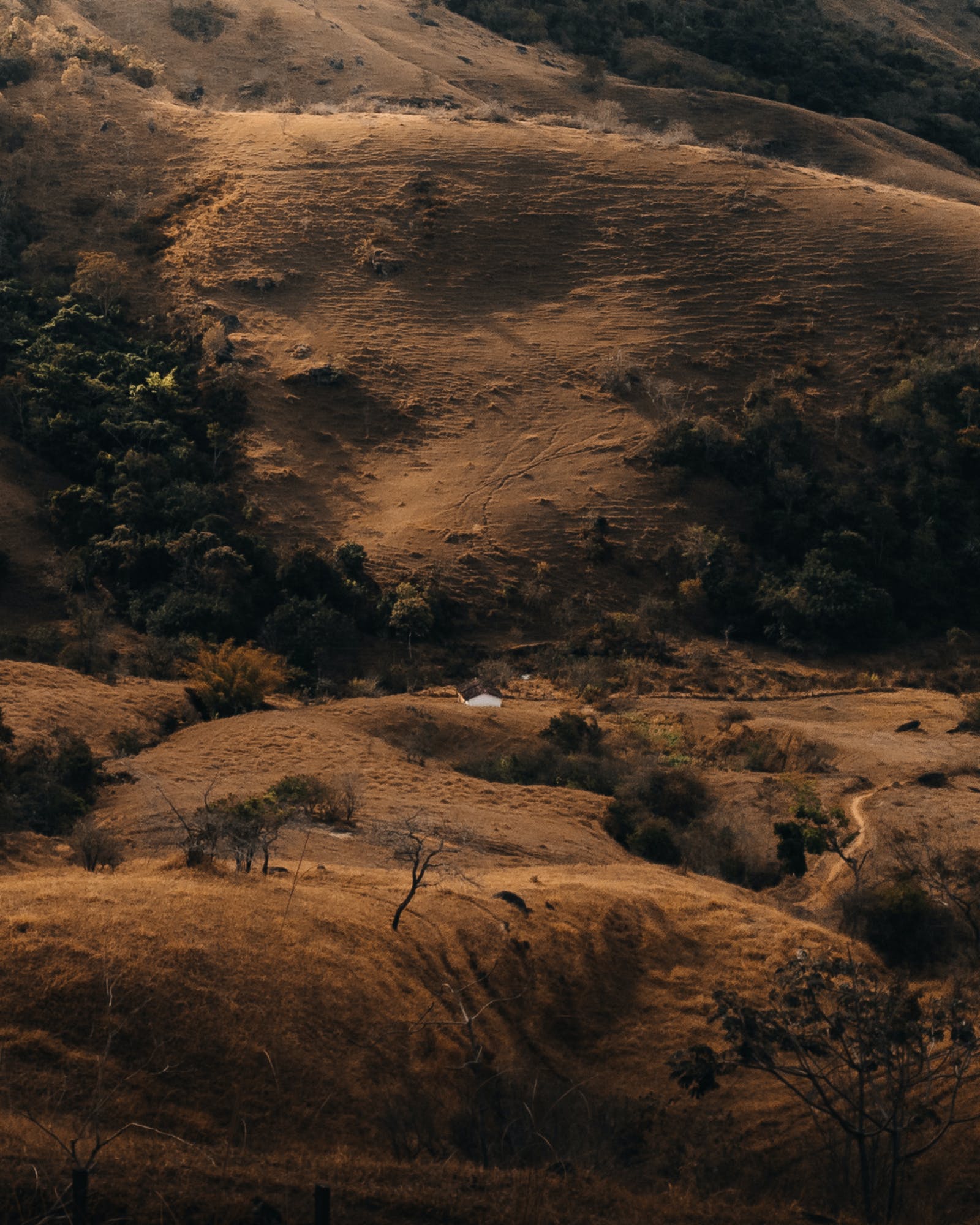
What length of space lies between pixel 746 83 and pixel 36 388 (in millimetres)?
45458

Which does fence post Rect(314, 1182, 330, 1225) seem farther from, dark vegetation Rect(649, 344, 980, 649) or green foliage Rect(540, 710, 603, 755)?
dark vegetation Rect(649, 344, 980, 649)

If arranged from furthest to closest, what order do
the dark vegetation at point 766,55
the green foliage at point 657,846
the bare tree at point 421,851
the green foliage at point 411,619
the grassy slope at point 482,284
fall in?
1. the dark vegetation at point 766,55
2. the grassy slope at point 482,284
3. the green foliage at point 411,619
4. the green foliage at point 657,846
5. the bare tree at point 421,851

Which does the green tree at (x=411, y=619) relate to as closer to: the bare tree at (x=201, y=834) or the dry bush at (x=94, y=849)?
the bare tree at (x=201, y=834)

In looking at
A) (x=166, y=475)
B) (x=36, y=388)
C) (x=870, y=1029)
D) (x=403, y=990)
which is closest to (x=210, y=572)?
(x=166, y=475)

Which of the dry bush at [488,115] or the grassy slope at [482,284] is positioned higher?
the dry bush at [488,115]

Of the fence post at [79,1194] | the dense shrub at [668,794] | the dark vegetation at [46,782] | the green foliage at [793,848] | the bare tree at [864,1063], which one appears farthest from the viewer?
the dense shrub at [668,794]

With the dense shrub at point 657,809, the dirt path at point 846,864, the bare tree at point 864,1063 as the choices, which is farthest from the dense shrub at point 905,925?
the dense shrub at point 657,809

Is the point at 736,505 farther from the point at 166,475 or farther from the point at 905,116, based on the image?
the point at 905,116

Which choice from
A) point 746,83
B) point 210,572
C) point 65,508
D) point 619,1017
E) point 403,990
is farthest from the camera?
point 746,83

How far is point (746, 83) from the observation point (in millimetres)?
65938

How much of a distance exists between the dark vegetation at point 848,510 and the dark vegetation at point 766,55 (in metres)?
33.3

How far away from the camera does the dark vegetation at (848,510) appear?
109ft

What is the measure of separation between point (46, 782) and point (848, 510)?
952 inches

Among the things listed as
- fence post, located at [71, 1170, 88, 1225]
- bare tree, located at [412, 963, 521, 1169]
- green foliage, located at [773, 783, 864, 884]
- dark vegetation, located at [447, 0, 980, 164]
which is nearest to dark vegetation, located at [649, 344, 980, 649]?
green foliage, located at [773, 783, 864, 884]
